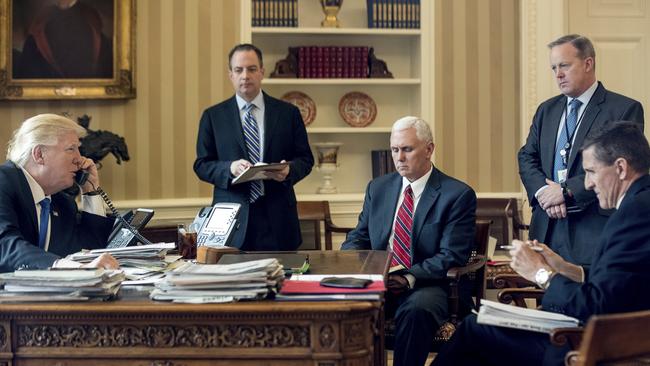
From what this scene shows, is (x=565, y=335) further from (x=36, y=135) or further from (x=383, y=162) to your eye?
(x=383, y=162)

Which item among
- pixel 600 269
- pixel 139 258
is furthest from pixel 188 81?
pixel 600 269

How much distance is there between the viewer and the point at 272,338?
232 cm

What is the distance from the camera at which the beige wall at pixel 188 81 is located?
→ 5543 mm

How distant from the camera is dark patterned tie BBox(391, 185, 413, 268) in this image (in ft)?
12.2

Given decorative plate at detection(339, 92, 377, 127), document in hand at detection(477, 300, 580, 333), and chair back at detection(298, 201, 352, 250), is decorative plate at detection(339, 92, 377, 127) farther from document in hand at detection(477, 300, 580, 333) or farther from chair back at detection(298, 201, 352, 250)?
document in hand at detection(477, 300, 580, 333)

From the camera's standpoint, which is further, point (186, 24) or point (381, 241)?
point (186, 24)

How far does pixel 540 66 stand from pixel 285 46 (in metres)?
1.69

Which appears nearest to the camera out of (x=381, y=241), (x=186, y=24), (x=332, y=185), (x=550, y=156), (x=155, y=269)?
(x=155, y=269)

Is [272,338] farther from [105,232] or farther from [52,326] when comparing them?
[105,232]

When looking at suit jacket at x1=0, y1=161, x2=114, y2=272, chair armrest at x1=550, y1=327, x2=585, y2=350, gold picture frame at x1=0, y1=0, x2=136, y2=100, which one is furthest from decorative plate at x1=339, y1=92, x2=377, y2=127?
chair armrest at x1=550, y1=327, x2=585, y2=350

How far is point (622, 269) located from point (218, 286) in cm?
114

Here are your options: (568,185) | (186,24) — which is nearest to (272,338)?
(568,185)

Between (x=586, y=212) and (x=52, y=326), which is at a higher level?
(x=586, y=212)

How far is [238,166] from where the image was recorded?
13.6 ft
